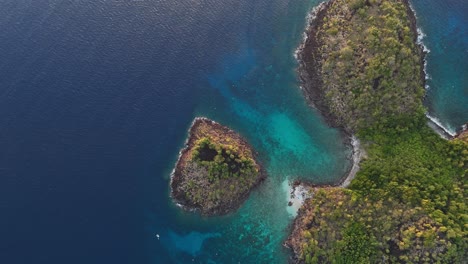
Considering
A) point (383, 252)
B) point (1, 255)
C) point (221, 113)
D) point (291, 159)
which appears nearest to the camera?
point (383, 252)

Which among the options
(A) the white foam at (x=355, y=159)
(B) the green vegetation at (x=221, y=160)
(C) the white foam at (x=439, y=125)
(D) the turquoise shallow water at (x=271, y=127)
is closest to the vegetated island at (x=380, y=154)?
(A) the white foam at (x=355, y=159)

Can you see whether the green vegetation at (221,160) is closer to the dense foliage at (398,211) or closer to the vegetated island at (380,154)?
the vegetated island at (380,154)

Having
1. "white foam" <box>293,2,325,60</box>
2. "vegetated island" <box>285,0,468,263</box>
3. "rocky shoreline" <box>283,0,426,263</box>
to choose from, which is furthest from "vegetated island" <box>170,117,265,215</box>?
"white foam" <box>293,2,325,60</box>

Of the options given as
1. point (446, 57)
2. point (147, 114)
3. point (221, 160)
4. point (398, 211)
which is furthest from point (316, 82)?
point (147, 114)

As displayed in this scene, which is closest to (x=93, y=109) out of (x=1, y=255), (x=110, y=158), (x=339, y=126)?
(x=110, y=158)

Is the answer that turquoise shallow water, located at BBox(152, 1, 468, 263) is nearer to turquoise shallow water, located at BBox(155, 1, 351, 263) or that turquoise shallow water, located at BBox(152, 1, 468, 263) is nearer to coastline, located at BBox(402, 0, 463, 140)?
turquoise shallow water, located at BBox(155, 1, 351, 263)

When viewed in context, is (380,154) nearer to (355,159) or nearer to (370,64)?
(355,159)

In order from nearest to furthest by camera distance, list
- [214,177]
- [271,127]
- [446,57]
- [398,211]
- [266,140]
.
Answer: [398,211], [214,177], [266,140], [271,127], [446,57]

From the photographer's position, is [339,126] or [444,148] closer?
[444,148]

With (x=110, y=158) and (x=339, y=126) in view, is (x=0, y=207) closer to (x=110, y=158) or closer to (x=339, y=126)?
(x=110, y=158)
